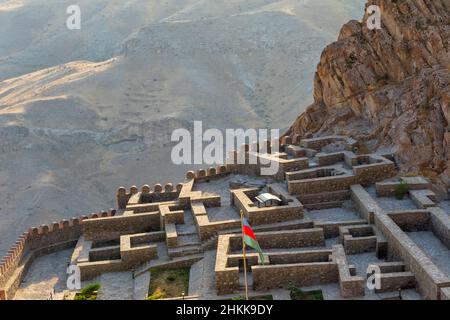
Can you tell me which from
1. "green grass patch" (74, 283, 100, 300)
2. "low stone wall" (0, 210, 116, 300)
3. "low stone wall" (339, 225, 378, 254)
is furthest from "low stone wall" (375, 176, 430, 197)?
"low stone wall" (0, 210, 116, 300)

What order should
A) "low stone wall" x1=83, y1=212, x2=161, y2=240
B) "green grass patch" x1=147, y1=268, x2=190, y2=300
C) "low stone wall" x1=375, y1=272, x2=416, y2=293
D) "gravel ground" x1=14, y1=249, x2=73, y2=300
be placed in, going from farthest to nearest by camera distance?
"low stone wall" x1=83, y1=212, x2=161, y2=240
"gravel ground" x1=14, y1=249, x2=73, y2=300
"green grass patch" x1=147, y1=268, x2=190, y2=300
"low stone wall" x1=375, y1=272, x2=416, y2=293

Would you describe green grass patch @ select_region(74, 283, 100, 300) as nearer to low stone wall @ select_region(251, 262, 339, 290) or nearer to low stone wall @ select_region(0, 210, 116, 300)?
low stone wall @ select_region(0, 210, 116, 300)

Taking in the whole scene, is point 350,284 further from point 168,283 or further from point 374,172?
point 374,172

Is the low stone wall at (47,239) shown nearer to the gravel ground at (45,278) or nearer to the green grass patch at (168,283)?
the gravel ground at (45,278)

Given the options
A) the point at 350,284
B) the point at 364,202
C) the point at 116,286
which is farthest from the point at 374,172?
the point at 116,286

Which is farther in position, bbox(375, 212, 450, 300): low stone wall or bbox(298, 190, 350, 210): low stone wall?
bbox(298, 190, 350, 210): low stone wall

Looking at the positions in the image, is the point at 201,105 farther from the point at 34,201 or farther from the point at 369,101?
the point at 369,101
